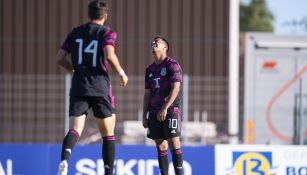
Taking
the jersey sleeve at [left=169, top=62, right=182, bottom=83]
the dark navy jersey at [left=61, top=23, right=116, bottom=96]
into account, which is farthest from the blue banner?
the dark navy jersey at [left=61, top=23, right=116, bottom=96]

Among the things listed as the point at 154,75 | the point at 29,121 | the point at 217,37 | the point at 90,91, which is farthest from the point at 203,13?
the point at 90,91

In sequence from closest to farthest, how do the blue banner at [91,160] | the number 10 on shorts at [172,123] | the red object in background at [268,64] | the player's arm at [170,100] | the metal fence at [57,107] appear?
the player's arm at [170,100] → the number 10 on shorts at [172,123] → the blue banner at [91,160] → the metal fence at [57,107] → the red object in background at [268,64]

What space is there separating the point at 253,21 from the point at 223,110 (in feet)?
175

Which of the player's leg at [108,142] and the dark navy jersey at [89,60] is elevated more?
the dark navy jersey at [89,60]

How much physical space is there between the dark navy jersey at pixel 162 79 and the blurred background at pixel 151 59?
12.7ft

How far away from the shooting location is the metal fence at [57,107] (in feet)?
59.7

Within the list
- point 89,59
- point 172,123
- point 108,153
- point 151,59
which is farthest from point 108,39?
point 151,59

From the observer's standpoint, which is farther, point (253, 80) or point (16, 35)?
point (16, 35)

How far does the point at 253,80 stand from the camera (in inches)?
745

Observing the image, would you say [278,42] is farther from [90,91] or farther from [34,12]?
[90,91]

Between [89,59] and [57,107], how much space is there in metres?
8.79

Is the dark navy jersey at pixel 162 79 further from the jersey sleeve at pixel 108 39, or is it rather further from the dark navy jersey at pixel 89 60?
the jersey sleeve at pixel 108 39

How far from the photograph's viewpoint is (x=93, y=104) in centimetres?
1077

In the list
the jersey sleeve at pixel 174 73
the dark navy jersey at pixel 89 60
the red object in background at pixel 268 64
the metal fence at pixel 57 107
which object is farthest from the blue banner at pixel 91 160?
the red object in background at pixel 268 64
